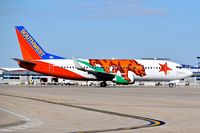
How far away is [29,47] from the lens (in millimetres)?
73250

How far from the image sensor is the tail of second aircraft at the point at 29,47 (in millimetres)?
73062

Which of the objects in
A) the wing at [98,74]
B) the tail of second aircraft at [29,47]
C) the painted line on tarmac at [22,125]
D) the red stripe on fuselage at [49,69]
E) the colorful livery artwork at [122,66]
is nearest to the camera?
the painted line on tarmac at [22,125]

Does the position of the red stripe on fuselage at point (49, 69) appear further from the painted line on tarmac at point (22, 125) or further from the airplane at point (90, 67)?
the painted line on tarmac at point (22, 125)

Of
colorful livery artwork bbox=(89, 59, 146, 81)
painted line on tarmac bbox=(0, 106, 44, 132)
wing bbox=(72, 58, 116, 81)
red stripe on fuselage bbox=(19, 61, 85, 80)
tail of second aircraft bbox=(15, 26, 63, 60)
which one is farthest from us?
tail of second aircraft bbox=(15, 26, 63, 60)

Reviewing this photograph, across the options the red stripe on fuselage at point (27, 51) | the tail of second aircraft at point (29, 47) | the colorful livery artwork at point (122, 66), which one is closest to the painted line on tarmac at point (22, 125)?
the colorful livery artwork at point (122, 66)

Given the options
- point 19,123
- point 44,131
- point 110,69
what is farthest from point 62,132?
point 110,69

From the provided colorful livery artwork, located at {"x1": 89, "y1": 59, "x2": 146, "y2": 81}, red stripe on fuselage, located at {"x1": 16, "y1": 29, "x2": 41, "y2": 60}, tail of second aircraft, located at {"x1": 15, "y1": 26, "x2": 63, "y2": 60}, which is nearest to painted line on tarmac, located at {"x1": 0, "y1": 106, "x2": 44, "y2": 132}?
colorful livery artwork, located at {"x1": 89, "y1": 59, "x2": 146, "y2": 81}

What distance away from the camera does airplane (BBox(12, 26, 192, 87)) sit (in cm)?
7219

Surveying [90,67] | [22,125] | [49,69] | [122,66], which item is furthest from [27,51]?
[22,125]

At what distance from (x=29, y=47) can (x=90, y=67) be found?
9503mm

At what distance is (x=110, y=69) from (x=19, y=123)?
5644cm

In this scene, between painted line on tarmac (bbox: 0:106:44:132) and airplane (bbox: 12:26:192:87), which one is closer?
painted line on tarmac (bbox: 0:106:44:132)

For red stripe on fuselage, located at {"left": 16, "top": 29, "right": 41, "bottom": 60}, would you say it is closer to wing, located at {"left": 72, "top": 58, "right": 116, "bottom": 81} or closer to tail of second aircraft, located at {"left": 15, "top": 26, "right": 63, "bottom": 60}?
tail of second aircraft, located at {"left": 15, "top": 26, "right": 63, "bottom": 60}

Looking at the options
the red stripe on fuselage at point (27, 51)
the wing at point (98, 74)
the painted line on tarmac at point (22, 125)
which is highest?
the red stripe on fuselage at point (27, 51)
